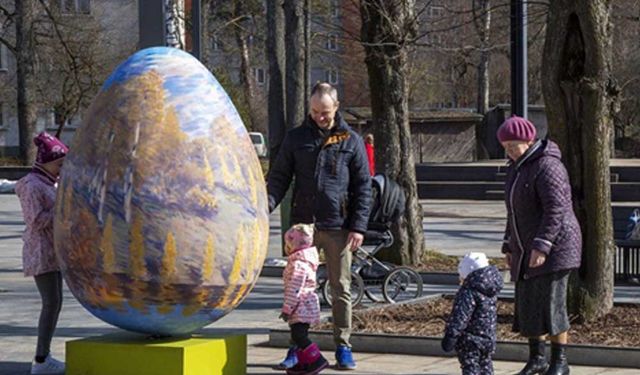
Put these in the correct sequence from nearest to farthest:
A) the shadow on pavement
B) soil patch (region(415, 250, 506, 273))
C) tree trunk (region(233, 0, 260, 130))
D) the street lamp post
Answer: the shadow on pavement < the street lamp post < soil patch (region(415, 250, 506, 273)) < tree trunk (region(233, 0, 260, 130))

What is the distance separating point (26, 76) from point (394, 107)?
119 feet

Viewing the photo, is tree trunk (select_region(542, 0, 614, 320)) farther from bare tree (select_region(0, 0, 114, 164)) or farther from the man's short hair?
bare tree (select_region(0, 0, 114, 164))

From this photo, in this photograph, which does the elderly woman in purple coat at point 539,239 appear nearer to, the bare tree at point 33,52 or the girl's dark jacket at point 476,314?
the girl's dark jacket at point 476,314

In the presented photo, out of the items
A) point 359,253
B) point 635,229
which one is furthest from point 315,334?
point 635,229

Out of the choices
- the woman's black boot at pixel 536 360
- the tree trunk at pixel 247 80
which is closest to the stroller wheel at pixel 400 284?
the woman's black boot at pixel 536 360

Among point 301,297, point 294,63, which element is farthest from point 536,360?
point 294,63

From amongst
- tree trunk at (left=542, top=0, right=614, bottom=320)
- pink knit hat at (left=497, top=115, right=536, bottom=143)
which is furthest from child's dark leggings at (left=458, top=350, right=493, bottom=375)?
tree trunk at (left=542, top=0, right=614, bottom=320)

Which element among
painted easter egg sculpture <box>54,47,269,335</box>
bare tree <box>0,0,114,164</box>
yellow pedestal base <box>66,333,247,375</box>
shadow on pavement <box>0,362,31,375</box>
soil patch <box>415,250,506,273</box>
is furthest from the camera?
bare tree <box>0,0,114,164</box>

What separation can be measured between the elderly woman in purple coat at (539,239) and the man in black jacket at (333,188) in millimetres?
1205

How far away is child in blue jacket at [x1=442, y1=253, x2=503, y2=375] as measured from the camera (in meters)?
8.70

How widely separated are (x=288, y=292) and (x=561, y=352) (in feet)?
6.21

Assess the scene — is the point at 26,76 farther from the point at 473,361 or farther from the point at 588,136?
the point at 473,361

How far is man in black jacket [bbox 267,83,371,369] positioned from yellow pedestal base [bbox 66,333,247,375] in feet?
3.81

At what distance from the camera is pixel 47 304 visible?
33.7 ft
